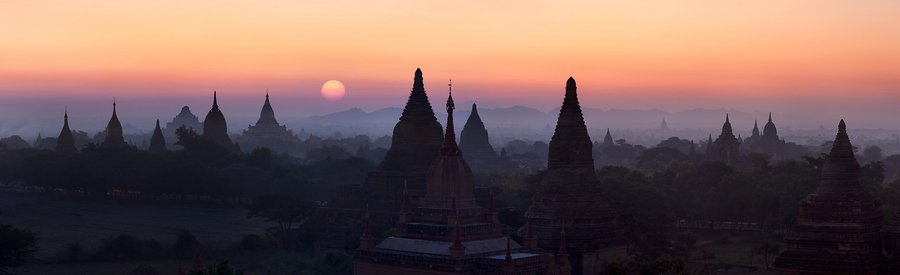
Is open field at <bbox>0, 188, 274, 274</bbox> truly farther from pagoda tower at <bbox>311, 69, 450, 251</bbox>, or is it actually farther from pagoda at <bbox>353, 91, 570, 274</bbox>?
pagoda at <bbox>353, 91, 570, 274</bbox>

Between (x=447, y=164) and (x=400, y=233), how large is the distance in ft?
10.3

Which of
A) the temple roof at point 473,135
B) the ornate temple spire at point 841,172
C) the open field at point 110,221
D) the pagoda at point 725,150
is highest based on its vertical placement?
the temple roof at point 473,135

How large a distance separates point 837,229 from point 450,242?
1520 cm

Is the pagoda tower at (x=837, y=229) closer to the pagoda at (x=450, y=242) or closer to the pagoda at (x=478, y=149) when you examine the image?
the pagoda at (x=450, y=242)

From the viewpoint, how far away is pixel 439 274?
41031 millimetres

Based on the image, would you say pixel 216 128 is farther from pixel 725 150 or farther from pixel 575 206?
pixel 575 206

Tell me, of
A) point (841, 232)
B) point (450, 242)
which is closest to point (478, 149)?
point (841, 232)

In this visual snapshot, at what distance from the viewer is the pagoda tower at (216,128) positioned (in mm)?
127125

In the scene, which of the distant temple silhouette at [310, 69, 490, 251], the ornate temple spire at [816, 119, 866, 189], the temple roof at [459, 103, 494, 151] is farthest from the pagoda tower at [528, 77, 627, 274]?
the temple roof at [459, 103, 494, 151]

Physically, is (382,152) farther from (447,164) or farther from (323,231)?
(447,164)

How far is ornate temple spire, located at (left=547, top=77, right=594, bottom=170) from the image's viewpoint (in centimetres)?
5531

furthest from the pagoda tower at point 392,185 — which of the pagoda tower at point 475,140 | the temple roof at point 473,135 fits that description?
the temple roof at point 473,135

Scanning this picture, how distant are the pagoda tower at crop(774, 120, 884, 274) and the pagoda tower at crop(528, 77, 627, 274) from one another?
9.45m

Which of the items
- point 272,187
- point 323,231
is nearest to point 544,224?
point 323,231
